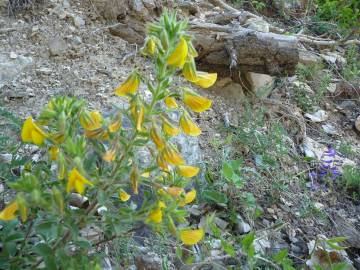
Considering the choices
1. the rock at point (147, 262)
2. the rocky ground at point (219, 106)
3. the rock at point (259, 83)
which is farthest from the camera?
the rock at point (259, 83)

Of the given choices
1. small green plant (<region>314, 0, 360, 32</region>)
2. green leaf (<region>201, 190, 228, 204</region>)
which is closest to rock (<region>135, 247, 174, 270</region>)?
green leaf (<region>201, 190, 228, 204</region>)

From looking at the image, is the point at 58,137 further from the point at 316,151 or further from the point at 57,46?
the point at 316,151

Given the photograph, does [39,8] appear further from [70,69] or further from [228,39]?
[228,39]

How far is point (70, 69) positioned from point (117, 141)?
1.77 m

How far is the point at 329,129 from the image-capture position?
13.2 ft

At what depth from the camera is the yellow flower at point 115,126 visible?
1566 millimetres

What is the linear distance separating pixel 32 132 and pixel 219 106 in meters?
2.15

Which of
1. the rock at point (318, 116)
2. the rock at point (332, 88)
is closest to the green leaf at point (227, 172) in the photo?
the rock at point (318, 116)

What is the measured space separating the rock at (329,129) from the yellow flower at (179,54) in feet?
9.03

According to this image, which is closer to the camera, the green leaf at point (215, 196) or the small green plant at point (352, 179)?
the green leaf at point (215, 196)

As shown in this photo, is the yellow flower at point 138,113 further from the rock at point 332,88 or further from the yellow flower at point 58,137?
the rock at point 332,88

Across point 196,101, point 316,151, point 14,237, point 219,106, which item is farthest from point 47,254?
point 316,151

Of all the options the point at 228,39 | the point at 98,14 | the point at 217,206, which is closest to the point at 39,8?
the point at 98,14

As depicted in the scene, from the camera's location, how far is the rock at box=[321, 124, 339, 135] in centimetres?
400
